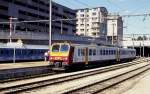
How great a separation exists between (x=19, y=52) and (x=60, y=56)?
16.7m

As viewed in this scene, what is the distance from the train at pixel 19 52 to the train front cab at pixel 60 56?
11915 mm

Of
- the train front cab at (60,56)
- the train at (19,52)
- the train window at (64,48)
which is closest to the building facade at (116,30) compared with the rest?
the train at (19,52)

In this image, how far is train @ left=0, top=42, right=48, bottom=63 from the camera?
44081 mm

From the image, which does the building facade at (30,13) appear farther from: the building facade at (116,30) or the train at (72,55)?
the train at (72,55)

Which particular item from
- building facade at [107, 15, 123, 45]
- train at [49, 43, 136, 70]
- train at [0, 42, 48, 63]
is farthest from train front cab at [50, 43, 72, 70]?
building facade at [107, 15, 123, 45]

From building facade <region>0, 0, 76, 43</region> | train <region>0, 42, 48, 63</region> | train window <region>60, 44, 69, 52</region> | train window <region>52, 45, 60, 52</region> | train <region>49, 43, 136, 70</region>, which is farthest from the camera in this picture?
building facade <region>0, 0, 76, 43</region>

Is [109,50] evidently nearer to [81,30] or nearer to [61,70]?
[61,70]

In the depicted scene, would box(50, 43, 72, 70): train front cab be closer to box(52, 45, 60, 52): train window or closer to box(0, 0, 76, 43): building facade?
box(52, 45, 60, 52): train window

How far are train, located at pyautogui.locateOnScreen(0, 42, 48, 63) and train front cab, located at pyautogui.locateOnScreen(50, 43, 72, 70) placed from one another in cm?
1191

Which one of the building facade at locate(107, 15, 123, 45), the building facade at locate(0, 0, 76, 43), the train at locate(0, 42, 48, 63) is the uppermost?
the building facade at locate(0, 0, 76, 43)

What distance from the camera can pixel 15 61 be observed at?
4681 cm

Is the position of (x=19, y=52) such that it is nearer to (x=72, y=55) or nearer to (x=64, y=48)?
(x=64, y=48)

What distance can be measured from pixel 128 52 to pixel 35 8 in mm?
53985

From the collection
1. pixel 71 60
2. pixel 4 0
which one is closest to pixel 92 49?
pixel 71 60
